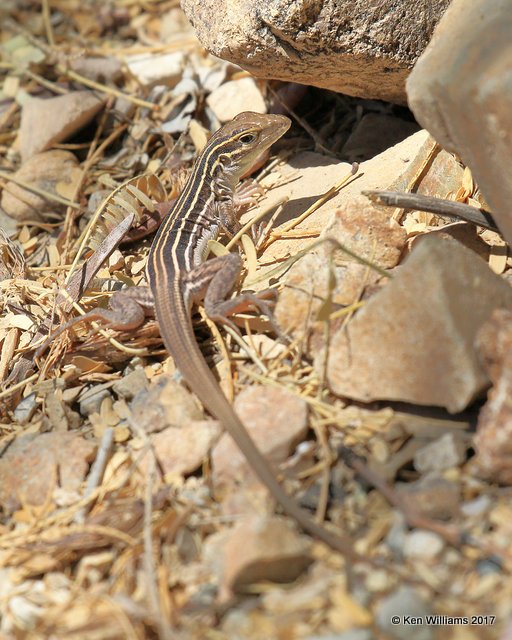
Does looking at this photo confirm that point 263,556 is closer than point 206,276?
Yes

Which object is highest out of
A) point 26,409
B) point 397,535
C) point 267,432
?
point 267,432

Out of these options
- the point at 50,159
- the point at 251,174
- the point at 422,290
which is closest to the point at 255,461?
the point at 422,290

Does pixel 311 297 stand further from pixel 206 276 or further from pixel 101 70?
pixel 101 70

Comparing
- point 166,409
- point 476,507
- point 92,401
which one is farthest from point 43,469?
point 476,507

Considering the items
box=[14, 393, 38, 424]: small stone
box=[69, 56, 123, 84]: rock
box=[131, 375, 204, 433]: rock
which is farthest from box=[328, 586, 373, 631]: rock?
box=[69, 56, 123, 84]: rock

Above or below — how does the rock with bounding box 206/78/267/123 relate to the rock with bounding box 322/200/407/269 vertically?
above

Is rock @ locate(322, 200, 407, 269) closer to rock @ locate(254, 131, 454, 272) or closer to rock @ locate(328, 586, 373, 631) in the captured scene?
rock @ locate(254, 131, 454, 272)
